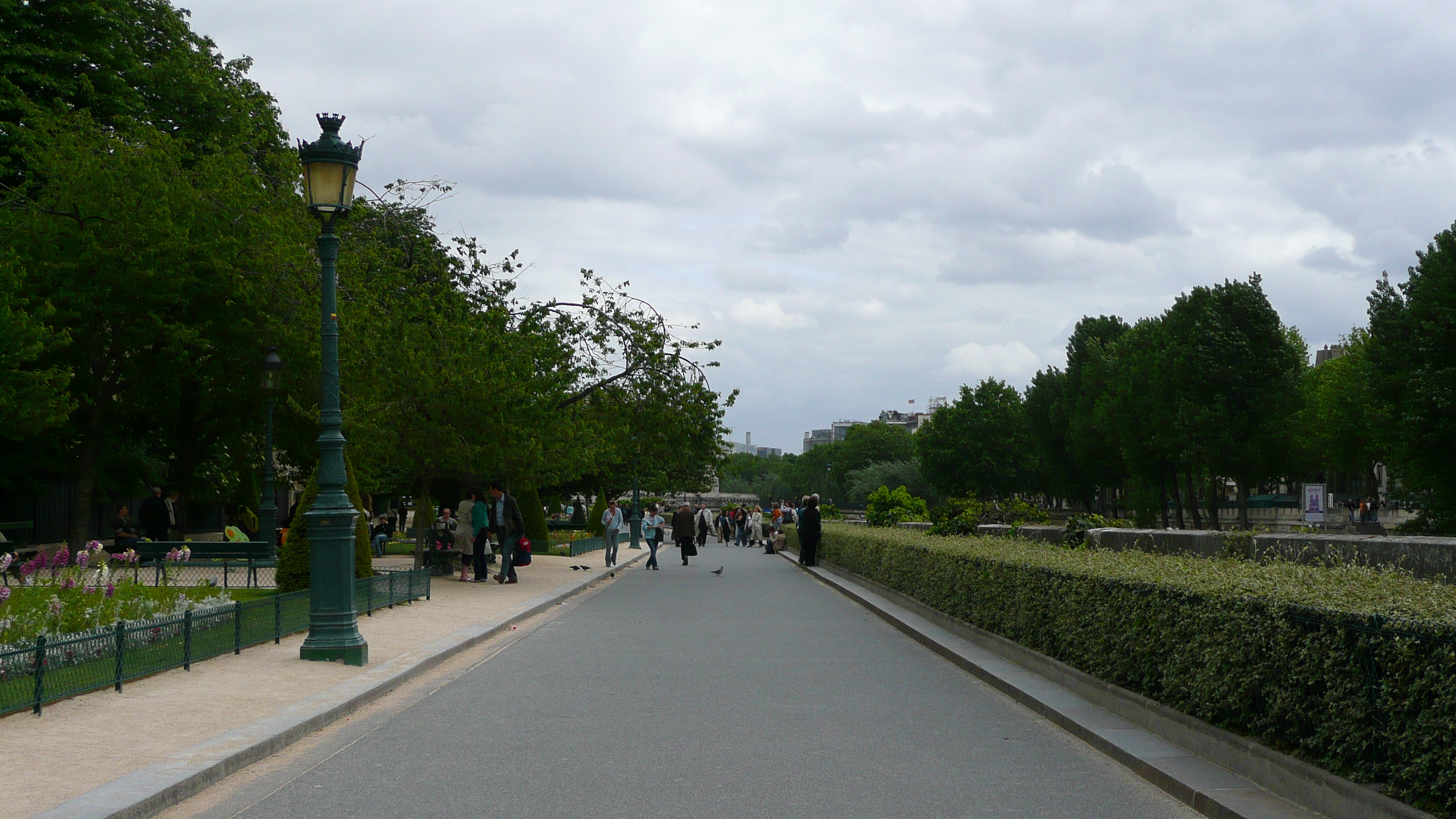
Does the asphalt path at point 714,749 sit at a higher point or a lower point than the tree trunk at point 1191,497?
lower

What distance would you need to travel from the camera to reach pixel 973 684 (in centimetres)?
1087

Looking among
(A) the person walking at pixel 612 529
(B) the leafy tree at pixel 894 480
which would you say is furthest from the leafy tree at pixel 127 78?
(B) the leafy tree at pixel 894 480

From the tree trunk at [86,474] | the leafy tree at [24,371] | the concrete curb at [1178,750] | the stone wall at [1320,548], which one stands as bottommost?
the concrete curb at [1178,750]

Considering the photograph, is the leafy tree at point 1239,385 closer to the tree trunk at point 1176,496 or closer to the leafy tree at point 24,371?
the tree trunk at point 1176,496

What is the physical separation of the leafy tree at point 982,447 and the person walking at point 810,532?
58852 mm

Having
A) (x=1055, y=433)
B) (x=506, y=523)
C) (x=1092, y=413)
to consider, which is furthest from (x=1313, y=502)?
(x=1055, y=433)

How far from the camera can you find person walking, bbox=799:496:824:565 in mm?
31156

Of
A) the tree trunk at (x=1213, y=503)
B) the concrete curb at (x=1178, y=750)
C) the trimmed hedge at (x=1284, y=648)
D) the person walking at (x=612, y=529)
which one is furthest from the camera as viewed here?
the tree trunk at (x=1213, y=503)

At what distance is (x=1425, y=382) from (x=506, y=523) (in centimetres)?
2867

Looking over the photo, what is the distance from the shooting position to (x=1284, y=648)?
20.4 ft

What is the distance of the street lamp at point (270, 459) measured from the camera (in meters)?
25.6

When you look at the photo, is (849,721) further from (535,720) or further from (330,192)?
(330,192)

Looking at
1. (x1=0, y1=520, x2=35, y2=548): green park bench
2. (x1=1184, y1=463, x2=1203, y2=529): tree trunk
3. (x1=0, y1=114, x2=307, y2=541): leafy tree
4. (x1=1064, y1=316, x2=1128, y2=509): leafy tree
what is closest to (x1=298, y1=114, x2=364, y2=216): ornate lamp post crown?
→ (x1=0, y1=114, x2=307, y2=541): leafy tree

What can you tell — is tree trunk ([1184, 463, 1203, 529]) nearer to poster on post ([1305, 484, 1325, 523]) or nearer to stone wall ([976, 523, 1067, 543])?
poster on post ([1305, 484, 1325, 523])
